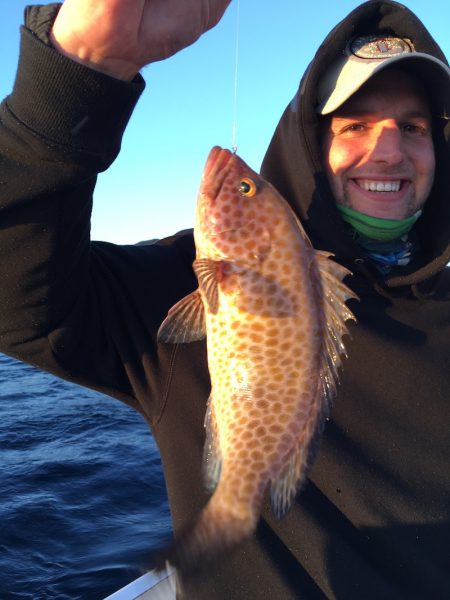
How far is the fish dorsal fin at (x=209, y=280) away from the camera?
2379 millimetres

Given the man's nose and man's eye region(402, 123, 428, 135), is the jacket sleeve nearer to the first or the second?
the man's nose

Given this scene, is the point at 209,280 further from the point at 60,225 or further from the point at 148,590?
the point at 148,590

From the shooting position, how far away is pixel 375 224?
3613 mm

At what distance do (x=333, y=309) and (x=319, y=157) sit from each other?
60.2 inches

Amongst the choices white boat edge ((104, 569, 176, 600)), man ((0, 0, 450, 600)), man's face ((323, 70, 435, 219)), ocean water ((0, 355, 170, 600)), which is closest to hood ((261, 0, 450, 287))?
man ((0, 0, 450, 600))

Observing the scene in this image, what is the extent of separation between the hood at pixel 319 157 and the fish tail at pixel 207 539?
6.58 feet

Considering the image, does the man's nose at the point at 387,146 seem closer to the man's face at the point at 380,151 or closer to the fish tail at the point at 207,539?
the man's face at the point at 380,151

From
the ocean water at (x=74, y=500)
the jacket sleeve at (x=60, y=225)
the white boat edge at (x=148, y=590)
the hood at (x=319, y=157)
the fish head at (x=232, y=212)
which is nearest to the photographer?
the jacket sleeve at (x=60, y=225)

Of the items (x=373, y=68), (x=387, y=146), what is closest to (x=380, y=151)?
(x=387, y=146)

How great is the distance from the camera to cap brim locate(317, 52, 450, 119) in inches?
136

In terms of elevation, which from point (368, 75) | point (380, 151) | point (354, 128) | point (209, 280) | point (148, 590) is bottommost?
point (148, 590)

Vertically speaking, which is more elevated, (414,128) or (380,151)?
(414,128)

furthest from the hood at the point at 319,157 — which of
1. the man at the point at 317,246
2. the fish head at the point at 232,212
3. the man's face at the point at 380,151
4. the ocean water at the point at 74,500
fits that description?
the ocean water at the point at 74,500

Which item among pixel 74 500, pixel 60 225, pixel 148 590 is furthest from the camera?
pixel 74 500
